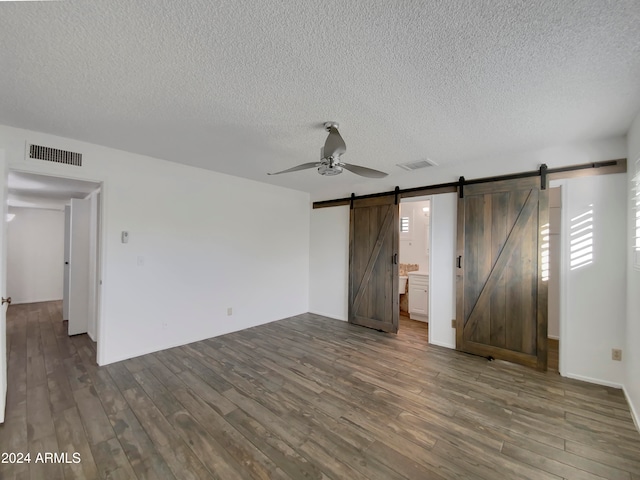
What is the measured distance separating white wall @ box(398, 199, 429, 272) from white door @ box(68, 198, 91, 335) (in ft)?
20.4

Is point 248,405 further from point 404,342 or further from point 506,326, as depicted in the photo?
point 506,326

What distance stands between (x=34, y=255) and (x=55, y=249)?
398 millimetres

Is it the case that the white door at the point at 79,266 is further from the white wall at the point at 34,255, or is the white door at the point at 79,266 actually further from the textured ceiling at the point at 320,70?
the white wall at the point at 34,255

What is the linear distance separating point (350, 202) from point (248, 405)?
3.60 m

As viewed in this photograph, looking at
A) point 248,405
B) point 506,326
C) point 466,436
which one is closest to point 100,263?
point 248,405

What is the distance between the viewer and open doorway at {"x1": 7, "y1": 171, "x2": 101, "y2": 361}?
3.99m

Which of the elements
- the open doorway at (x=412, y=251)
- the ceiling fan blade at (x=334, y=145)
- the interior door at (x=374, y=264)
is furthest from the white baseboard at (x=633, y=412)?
the ceiling fan blade at (x=334, y=145)

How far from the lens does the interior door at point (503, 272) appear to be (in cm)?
309

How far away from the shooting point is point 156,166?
3506mm

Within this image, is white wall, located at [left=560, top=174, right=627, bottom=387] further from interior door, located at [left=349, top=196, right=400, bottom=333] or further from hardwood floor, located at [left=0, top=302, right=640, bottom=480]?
interior door, located at [left=349, top=196, right=400, bottom=333]

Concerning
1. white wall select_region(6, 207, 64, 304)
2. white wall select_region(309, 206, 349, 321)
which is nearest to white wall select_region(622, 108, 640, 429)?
white wall select_region(309, 206, 349, 321)

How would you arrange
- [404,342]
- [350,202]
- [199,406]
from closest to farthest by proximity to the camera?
[199,406] < [404,342] < [350,202]

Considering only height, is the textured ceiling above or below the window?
above

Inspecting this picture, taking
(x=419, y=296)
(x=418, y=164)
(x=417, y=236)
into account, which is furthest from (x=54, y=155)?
(x=417, y=236)
